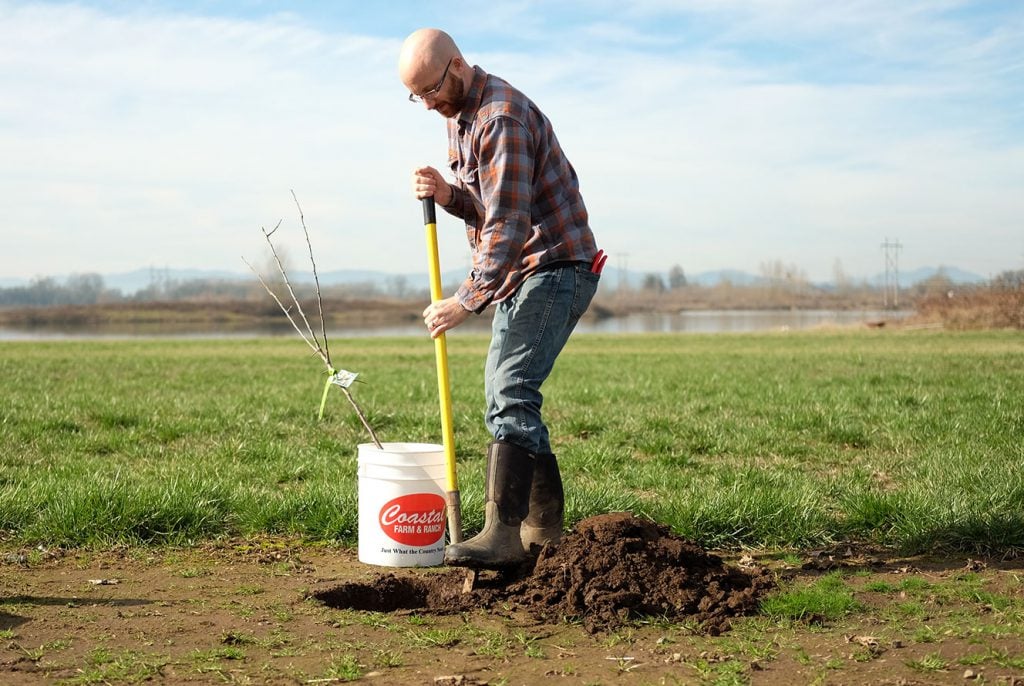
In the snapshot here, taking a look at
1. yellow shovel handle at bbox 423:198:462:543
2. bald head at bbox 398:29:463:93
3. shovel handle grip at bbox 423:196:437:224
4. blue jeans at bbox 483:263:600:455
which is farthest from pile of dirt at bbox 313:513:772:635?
bald head at bbox 398:29:463:93

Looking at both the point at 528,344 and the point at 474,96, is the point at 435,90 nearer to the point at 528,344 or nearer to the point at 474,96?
the point at 474,96

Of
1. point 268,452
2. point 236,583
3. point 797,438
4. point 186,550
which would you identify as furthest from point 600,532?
point 797,438

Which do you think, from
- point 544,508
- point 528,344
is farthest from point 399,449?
point 528,344

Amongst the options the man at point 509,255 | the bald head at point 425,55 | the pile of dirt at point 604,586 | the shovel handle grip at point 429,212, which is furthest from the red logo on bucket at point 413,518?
the bald head at point 425,55

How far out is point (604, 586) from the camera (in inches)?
163

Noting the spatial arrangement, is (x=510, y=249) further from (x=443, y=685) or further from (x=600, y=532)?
(x=443, y=685)

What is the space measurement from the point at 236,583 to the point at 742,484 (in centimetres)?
338

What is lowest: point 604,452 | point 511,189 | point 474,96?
point 604,452

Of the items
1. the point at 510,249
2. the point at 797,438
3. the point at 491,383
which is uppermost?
the point at 510,249

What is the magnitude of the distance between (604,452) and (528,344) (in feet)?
12.2

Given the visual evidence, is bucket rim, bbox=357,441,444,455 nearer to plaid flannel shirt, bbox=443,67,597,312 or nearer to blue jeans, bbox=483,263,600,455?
blue jeans, bbox=483,263,600,455

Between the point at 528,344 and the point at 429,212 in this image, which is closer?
the point at 528,344

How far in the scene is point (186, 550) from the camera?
5.30 meters

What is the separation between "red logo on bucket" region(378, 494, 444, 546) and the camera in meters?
4.97
